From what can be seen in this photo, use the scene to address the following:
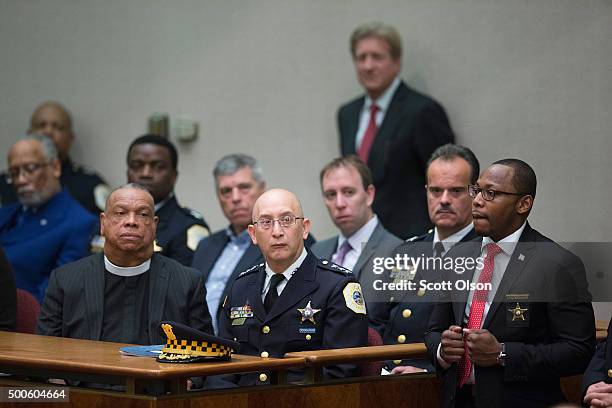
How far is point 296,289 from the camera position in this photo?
4508 mm

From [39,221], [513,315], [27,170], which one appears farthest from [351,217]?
[27,170]

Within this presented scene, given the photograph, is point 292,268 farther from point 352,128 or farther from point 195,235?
point 352,128

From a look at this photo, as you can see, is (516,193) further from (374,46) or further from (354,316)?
(374,46)

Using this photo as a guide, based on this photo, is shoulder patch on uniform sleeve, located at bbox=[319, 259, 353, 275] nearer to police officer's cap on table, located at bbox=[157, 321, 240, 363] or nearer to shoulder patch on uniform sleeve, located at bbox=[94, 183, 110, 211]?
police officer's cap on table, located at bbox=[157, 321, 240, 363]

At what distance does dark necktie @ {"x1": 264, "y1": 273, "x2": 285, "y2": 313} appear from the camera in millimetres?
4555

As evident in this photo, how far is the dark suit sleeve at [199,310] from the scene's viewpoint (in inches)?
190

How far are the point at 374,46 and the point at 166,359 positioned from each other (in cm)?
314

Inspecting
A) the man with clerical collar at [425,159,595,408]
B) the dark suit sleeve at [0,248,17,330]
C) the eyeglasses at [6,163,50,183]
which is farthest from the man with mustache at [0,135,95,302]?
the man with clerical collar at [425,159,595,408]

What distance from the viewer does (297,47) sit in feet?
24.5

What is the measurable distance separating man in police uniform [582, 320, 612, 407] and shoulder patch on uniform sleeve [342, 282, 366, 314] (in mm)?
902

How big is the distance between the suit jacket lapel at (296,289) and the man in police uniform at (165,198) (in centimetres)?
165

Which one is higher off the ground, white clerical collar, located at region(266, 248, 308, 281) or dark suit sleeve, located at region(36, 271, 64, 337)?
white clerical collar, located at region(266, 248, 308, 281)

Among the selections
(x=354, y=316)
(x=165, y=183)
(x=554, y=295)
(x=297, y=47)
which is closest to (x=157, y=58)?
(x=297, y=47)

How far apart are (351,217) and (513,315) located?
1.54m
